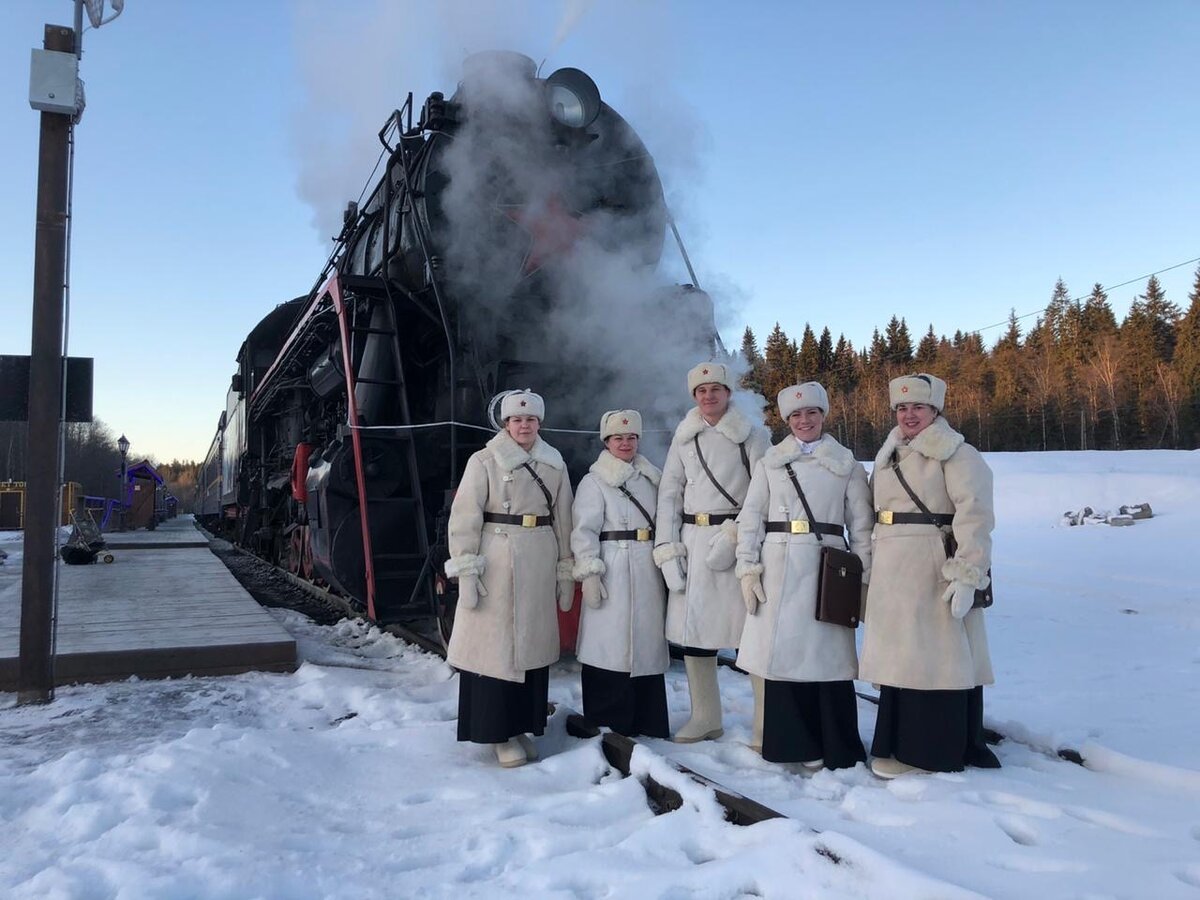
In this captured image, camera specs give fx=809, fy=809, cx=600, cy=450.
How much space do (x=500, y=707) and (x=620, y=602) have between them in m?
0.72

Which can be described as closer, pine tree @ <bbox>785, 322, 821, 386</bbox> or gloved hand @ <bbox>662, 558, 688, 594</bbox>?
gloved hand @ <bbox>662, 558, 688, 594</bbox>

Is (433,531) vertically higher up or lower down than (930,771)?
higher up

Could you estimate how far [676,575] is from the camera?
375 cm

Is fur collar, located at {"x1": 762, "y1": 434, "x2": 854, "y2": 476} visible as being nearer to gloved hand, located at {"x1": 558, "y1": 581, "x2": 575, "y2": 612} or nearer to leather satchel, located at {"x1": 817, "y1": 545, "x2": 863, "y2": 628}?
leather satchel, located at {"x1": 817, "y1": 545, "x2": 863, "y2": 628}

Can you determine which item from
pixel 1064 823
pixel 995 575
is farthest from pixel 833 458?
pixel 995 575

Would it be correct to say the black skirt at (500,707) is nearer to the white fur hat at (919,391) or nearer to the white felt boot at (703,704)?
the white felt boot at (703,704)

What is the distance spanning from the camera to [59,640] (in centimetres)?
525

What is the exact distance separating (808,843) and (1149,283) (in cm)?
6075

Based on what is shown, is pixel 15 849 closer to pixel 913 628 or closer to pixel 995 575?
pixel 913 628

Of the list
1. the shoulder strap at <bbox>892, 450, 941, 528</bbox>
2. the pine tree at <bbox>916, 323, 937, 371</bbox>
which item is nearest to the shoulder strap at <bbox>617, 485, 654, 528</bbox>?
the shoulder strap at <bbox>892, 450, 941, 528</bbox>

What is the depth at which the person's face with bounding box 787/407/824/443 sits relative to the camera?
11.9ft

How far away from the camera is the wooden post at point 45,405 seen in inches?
172

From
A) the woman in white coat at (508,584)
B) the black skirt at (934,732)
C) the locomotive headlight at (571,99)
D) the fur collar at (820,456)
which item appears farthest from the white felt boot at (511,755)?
the locomotive headlight at (571,99)

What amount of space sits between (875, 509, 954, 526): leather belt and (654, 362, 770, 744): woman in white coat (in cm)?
67
